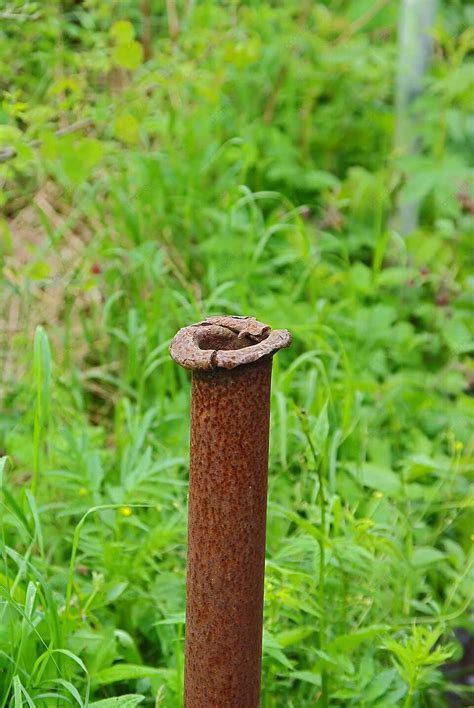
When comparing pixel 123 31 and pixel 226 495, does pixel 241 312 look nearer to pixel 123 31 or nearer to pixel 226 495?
pixel 123 31

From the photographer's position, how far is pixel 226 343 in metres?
1.33

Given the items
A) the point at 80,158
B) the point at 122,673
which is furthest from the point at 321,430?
the point at 80,158

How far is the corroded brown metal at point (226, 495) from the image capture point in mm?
1238

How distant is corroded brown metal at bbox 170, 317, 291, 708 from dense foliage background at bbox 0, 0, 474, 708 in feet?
0.93

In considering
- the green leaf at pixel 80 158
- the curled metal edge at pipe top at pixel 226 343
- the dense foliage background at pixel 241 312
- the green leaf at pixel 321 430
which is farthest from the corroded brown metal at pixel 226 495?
the green leaf at pixel 80 158

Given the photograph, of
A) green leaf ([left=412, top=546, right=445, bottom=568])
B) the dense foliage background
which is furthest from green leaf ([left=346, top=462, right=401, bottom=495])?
green leaf ([left=412, top=546, right=445, bottom=568])

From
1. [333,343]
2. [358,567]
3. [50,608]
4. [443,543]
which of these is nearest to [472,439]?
[443,543]

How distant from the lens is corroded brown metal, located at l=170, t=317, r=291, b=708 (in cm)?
124

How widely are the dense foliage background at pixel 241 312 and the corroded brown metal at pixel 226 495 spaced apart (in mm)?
284

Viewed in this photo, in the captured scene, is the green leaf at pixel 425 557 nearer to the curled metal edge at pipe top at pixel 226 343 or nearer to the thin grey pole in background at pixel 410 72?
Answer: the curled metal edge at pipe top at pixel 226 343

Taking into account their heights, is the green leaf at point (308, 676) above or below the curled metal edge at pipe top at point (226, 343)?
below

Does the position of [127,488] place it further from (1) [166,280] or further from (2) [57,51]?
(2) [57,51]

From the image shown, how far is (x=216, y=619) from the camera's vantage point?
131 cm

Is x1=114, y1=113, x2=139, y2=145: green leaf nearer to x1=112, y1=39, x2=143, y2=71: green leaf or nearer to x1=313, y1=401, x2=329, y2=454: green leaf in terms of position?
x1=112, y1=39, x2=143, y2=71: green leaf
